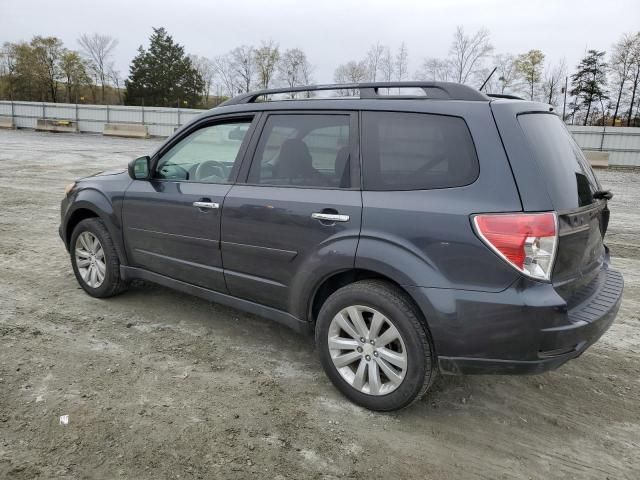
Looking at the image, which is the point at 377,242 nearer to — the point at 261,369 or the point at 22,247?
the point at 261,369

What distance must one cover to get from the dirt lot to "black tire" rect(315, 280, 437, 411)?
0.12m

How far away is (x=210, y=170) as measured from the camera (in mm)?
4062

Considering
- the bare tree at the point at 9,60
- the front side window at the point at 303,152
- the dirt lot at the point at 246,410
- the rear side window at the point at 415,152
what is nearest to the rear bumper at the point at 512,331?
the dirt lot at the point at 246,410

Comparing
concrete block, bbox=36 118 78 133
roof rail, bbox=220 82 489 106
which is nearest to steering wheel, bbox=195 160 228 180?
roof rail, bbox=220 82 489 106

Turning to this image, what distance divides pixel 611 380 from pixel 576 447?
95 cm

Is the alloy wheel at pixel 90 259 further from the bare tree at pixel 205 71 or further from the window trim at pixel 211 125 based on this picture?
the bare tree at pixel 205 71

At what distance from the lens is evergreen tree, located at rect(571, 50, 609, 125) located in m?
51.6

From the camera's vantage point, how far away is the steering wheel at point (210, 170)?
3.90 meters

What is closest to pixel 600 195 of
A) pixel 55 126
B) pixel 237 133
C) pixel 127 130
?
pixel 237 133

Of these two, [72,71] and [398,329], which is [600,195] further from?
[72,71]

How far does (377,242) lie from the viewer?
2.90m

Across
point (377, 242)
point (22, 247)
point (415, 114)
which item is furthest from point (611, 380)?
point (22, 247)

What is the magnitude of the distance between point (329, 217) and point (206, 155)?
5.15 feet

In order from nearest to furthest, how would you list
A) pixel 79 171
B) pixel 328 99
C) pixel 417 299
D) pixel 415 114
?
pixel 417 299
pixel 415 114
pixel 328 99
pixel 79 171
